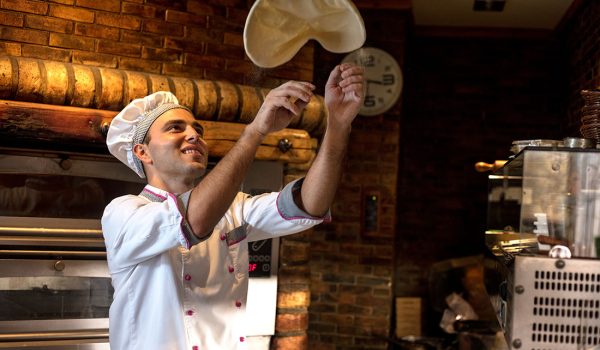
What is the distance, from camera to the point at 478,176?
6.87m

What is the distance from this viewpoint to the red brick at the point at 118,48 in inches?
138

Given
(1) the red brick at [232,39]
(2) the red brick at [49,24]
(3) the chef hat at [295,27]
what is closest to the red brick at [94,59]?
(2) the red brick at [49,24]

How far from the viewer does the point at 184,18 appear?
3.73m

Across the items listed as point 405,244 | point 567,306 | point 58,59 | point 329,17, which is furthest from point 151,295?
point 405,244

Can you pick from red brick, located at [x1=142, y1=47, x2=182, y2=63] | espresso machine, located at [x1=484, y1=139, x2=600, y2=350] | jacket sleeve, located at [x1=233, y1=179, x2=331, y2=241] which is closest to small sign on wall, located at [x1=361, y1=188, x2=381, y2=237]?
red brick, located at [x1=142, y1=47, x2=182, y2=63]

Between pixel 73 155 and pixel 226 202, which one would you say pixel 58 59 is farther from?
pixel 226 202

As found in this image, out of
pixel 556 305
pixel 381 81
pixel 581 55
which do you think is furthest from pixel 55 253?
pixel 581 55

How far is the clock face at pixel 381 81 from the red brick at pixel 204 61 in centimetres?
233

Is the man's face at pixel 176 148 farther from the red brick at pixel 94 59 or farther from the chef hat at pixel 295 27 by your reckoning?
the red brick at pixel 94 59

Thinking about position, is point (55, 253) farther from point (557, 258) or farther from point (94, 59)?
point (557, 258)

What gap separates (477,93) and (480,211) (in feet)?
3.48

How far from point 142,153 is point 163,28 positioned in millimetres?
1304

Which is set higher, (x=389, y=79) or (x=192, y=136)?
(x=389, y=79)

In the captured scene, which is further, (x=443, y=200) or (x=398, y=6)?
(x=443, y=200)
